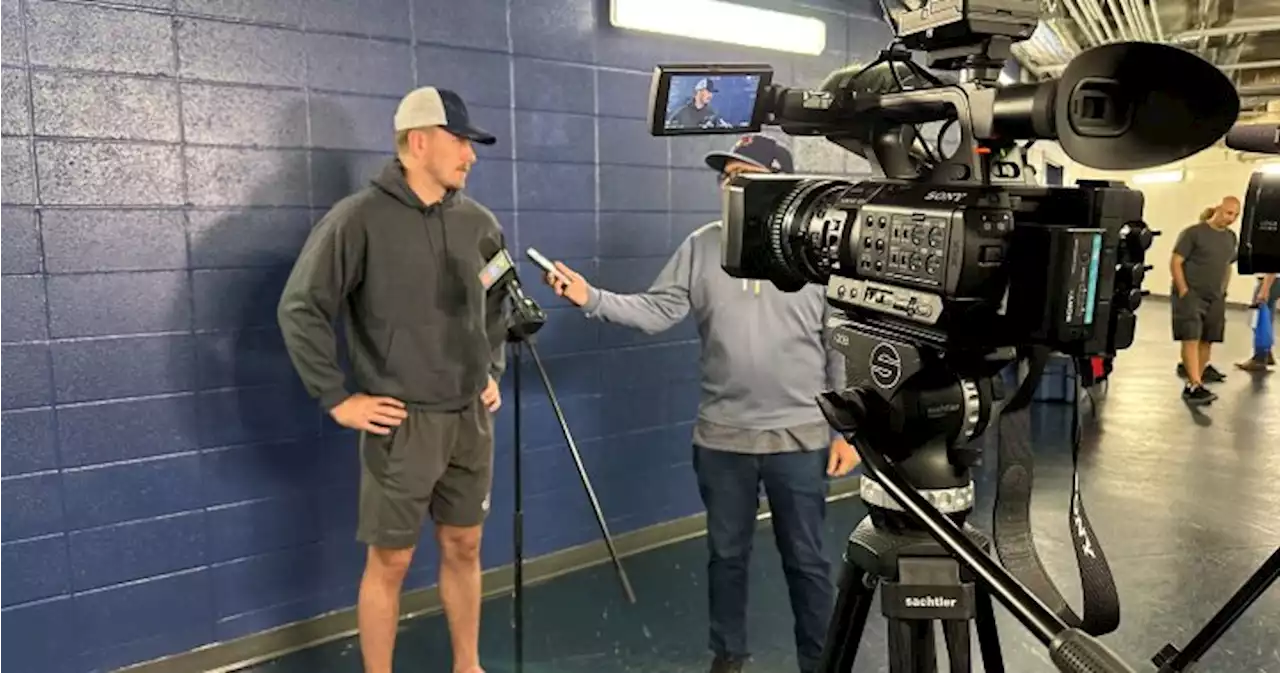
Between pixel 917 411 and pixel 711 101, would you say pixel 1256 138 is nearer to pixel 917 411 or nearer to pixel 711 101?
pixel 917 411

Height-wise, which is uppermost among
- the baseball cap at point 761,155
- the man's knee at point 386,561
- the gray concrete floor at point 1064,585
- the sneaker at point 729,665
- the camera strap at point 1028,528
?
the baseball cap at point 761,155

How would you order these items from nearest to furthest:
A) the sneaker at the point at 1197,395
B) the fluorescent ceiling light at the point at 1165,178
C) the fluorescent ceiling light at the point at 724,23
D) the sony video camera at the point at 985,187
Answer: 1. the sony video camera at the point at 985,187
2. the fluorescent ceiling light at the point at 724,23
3. the sneaker at the point at 1197,395
4. the fluorescent ceiling light at the point at 1165,178

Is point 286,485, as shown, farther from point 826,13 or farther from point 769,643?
point 826,13

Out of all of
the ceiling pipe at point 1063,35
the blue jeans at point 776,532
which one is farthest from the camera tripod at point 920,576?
the ceiling pipe at point 1063,35

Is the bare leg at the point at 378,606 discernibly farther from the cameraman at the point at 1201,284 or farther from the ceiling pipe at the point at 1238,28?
the cameraman at the point at 1201,284

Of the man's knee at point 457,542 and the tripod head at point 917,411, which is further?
the man's knee at point 457,542

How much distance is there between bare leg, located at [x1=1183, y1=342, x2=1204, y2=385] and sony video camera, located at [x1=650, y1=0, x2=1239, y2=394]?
6.87 meters

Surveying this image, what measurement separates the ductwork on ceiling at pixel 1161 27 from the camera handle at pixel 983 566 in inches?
A: 149

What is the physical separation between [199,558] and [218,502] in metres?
0.16

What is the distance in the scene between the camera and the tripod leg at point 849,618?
139cm

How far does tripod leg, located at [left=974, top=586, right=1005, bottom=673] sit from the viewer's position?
53.3 inches

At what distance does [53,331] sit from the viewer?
8.15ft

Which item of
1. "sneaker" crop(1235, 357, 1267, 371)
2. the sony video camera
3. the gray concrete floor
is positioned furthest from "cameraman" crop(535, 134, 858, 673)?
"sneaker" crop(1235, 357, 1267, 371)

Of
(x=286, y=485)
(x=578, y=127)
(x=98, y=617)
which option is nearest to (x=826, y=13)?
(x=578, y=127)
